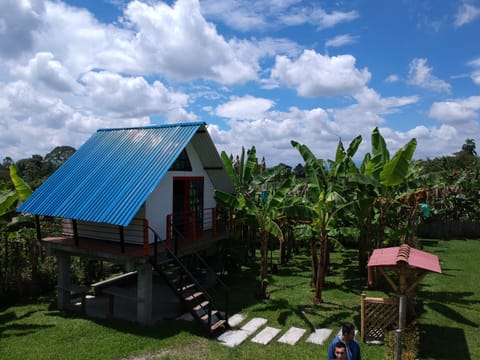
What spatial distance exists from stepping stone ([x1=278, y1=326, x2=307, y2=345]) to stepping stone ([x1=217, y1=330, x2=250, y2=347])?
992 mm

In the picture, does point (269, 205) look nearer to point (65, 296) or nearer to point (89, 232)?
point (89, 232)

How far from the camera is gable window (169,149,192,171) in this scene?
498 inches

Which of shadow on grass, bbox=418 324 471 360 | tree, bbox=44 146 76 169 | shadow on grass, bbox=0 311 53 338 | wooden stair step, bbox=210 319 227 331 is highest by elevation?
tree, bbox=44 146 76 169

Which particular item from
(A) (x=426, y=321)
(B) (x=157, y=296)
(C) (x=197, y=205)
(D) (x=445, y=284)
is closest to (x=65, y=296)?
(B) (x=157, y=296)

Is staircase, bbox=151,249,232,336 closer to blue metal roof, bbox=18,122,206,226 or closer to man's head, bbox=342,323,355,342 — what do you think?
blue metal roof, bbox=18,122,206,226

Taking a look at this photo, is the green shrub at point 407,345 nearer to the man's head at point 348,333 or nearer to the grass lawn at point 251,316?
the grass lawn at point 251,316

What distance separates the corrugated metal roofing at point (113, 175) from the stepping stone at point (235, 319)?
4183mm

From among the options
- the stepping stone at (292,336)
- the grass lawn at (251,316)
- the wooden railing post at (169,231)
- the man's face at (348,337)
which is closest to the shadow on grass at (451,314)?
the grass lawn at (251,316)

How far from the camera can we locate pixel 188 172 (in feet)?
43.8

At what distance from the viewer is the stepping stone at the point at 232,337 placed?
9273mm

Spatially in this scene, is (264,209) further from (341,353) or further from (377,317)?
(341,353)

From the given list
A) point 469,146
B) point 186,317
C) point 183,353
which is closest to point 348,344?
point 183,353

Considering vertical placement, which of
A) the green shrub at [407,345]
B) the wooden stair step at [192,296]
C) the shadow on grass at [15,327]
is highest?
the wooden stair step at [192,296]

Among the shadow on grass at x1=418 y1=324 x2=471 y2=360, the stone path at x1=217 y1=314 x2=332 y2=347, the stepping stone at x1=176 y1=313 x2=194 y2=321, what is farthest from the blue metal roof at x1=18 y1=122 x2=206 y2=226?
the shadow on grass at x1=418 y1=324 x2=471 y2=360
